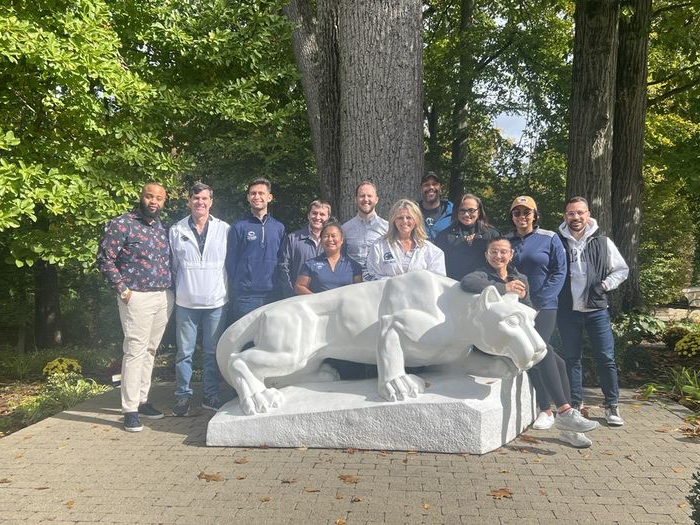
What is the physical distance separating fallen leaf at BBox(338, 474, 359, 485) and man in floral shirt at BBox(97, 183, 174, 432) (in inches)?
84.9

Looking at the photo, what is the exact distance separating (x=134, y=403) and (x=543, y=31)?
11.0 metres

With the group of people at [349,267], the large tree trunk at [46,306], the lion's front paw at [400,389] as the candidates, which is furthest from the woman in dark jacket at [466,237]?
the large tree trunk at [46,306]

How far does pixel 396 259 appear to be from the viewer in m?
5.15

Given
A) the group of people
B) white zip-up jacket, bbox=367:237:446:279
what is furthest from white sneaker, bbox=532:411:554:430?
white zip-up jacket, bbox=367:237:446:279

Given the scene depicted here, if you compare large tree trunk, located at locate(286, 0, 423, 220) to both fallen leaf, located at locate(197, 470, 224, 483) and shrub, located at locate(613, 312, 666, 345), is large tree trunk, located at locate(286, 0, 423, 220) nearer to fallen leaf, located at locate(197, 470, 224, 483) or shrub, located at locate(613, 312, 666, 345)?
shrub, located at locate(613, 312, 666, 345)

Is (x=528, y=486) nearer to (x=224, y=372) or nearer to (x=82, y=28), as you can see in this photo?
(x=224, y=372)

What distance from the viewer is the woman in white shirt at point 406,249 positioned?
5059mm

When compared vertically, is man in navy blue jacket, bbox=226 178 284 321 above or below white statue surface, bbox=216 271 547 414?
above

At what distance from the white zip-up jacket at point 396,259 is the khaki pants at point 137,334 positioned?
6.64 ft

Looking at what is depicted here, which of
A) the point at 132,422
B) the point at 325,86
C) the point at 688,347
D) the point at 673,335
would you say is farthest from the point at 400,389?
the point at 673,335

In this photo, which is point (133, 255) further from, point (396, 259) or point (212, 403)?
point (396, 259)

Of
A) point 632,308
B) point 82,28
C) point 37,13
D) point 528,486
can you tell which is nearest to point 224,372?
point 528,486

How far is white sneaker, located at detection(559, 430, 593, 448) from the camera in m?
4.57

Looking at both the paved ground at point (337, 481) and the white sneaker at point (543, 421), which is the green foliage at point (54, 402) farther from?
the white sneaker at point (543, 421)
